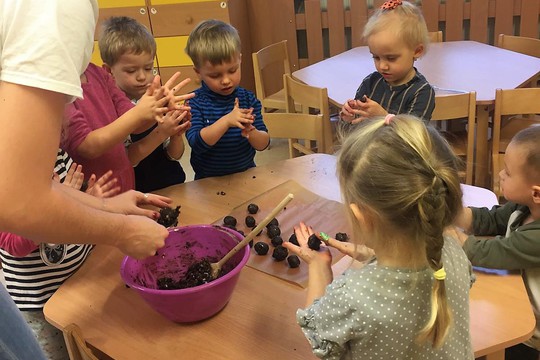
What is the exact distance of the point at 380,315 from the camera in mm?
830

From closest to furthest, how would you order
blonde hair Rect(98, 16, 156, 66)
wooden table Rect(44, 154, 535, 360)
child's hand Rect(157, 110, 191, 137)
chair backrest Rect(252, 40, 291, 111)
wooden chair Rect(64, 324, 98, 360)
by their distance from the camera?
wooden chair Rect(64, 324, 98, 360) → wooden table Rect(44, 154, 535, 360) → child's hand Rect(157, 110, 191, 137) → blonde hair Rect(98, 16, 156, 66) → chair backrest Rect(252, 40, 291, 111)

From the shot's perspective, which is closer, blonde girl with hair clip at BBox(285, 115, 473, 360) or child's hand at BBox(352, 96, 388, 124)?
blonde girl with hair clip at BBox(285, 115, 473, 360)

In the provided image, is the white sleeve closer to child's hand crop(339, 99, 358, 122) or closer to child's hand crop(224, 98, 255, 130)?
child's hand crop(224, 98, 255, 130)

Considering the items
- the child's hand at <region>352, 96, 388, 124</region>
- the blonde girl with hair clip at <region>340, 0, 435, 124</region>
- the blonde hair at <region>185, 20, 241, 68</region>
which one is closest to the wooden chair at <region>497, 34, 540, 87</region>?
the blonde girl with hair clip at <region>340, 0, 435, 124</region>

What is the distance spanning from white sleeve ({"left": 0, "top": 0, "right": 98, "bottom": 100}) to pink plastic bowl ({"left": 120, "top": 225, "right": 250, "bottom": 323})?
1.42ft

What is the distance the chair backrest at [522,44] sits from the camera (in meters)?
3.10

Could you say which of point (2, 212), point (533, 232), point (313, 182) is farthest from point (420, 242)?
point (313, 182)

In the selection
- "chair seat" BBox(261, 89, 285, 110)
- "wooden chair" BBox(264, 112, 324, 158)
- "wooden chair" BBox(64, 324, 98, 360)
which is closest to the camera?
"wooden chair" BBox(64, 324, 98, 360)

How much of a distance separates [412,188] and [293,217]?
689 millimetres

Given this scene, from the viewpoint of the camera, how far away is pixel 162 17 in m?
3.76

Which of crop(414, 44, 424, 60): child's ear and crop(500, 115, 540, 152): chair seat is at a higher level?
crop(414, 44, 424, 60): child's ear

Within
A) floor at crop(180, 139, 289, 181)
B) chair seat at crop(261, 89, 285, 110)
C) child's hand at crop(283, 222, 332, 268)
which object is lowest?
floor at crop(180, 139, 289, 181)

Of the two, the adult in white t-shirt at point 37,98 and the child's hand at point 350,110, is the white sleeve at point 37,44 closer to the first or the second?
the adult in white t-shirt at point 37,98

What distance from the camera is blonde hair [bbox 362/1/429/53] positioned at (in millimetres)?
1869
